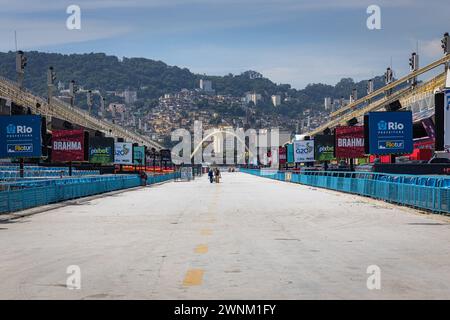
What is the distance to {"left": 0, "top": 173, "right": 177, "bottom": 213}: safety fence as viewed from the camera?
83.8ft

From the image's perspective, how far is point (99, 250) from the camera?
1355 centimetres

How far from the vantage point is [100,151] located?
67.3 metres

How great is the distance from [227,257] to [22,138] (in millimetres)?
22691

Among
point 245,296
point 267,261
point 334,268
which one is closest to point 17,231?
point 267,261

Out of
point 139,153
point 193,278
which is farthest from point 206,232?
point 139,153

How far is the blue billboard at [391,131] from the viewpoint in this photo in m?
38.9

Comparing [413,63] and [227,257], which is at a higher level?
[413,63]

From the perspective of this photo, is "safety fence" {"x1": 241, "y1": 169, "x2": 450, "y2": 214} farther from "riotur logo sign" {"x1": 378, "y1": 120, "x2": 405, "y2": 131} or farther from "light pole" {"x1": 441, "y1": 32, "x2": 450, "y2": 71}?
"light pole" {"x1": 441, "y1": 32, "x2": 450, "y2": 71}

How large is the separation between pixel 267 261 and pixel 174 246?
302 centimetres

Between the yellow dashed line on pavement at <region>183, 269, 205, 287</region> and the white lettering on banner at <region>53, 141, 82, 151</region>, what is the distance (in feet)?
129

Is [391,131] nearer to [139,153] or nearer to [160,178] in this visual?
[139,153]

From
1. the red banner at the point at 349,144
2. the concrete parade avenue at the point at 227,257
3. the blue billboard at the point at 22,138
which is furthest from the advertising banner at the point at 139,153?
the concrete parade avenue at the point at 227,257

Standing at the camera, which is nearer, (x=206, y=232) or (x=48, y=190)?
(x=206, y=232)

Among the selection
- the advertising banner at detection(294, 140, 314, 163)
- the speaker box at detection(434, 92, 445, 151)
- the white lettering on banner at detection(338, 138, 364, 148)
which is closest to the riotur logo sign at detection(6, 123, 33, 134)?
the speaker box at detection(434, 92, 445, 151)
